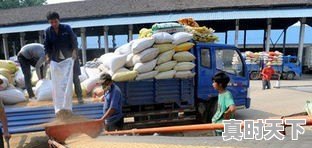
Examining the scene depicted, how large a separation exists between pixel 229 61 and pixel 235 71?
0.87 feet

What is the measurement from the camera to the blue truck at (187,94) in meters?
5.49

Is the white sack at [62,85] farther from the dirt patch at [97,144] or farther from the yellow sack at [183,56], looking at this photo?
the yellow sack at [183,56]

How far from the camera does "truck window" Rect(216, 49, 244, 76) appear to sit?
639 cm

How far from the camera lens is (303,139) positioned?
7.07 feet

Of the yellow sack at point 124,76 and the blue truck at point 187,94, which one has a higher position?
the yellow sack at point 124,76

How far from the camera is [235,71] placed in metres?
6.64

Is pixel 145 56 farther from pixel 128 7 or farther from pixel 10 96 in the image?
pixel 128 7

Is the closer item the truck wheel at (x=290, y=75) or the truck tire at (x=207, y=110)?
the truck tire at (x=207, y=110)

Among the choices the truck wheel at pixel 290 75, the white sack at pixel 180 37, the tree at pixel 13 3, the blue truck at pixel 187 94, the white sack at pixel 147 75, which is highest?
the tree at pixel 13 3

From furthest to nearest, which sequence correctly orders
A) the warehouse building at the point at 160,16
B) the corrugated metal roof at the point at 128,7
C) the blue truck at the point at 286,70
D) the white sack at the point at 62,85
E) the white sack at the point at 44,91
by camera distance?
the corrugated metal roof at the point at 128,7
the blue truck at the point at 286,70
the warehouse building at the point at 160,16
the white sack at the point at 44,91
the white sack at the point at 62,85

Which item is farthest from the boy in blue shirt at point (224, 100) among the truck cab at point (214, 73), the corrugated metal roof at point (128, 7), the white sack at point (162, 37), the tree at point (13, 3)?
the tree at point (13, 3)

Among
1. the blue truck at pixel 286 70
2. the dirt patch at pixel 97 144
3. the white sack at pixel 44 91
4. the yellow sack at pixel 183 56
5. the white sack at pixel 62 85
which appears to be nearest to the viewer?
the dirt patch at pixel 97 144

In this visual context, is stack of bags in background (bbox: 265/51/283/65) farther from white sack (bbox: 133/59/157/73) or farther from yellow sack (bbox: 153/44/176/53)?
white sack (bbox: 133/59/157/73)

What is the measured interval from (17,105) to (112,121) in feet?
6.19
